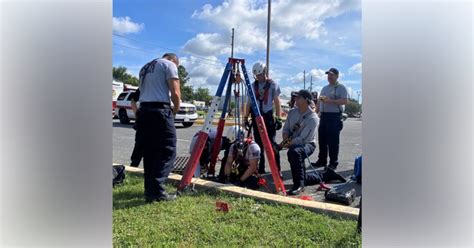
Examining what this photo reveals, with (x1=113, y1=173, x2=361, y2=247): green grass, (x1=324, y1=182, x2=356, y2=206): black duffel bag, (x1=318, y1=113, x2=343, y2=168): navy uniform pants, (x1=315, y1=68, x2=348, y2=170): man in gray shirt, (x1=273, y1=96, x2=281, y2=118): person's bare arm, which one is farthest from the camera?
(x1=318, y1=113, x2=343, y2=168): navy uniform pants

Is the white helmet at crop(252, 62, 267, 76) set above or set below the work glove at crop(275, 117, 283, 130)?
above

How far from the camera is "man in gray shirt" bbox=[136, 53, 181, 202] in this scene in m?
3.34

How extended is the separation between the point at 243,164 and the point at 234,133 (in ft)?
1.58

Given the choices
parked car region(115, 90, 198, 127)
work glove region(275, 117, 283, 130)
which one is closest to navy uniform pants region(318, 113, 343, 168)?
work glove region(275, 117, 283, 130)

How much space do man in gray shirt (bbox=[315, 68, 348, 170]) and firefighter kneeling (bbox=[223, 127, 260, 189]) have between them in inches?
56.7

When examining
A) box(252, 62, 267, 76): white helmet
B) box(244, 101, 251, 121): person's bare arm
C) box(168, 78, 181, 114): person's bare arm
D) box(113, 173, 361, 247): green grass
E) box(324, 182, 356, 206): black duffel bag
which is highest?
box(252, 62, 267, 76): white helmet

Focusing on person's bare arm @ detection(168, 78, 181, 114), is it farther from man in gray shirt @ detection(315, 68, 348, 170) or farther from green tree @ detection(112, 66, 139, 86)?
man in gray shirt @ detection(315, 68, 348, 170)

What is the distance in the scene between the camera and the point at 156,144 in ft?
11.1

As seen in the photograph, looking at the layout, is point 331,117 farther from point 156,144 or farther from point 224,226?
point 224,226

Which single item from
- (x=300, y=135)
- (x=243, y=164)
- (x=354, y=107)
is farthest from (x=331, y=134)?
(x=354, y=107)

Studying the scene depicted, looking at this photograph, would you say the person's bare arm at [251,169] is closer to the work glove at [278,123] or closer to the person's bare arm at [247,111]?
the person's bare arm at [247,111]

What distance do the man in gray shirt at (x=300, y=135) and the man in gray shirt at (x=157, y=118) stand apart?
1.44 m
